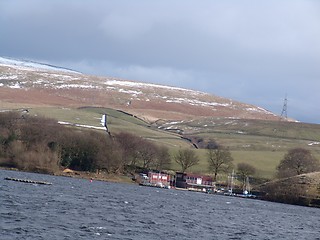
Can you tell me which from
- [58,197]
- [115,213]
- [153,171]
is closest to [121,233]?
[115,213]

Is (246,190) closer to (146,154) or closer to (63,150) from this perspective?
(146,154)

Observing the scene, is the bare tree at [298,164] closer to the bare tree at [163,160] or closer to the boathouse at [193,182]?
the boathouse at [193,182]

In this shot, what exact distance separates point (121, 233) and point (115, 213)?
1518cm

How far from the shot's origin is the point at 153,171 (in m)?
168

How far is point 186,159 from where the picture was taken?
6978 inches

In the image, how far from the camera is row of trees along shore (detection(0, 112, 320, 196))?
147m

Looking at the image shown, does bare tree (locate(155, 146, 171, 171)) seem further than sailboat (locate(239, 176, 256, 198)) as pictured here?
Yes

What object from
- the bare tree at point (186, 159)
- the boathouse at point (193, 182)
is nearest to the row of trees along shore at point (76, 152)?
the bare tree at point (186, 159)

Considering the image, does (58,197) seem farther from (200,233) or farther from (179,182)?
(179,182)

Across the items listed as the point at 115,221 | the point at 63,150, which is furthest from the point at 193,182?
the point at 115,221

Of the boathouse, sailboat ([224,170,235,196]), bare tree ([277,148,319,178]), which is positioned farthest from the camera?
bare tree ([277,148,319,178])

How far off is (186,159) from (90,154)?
2928 centimetres

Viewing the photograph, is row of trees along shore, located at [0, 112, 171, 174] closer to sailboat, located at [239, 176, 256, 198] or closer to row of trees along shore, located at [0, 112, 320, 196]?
row of trees along shore, located at [0, 112, 320, 196]

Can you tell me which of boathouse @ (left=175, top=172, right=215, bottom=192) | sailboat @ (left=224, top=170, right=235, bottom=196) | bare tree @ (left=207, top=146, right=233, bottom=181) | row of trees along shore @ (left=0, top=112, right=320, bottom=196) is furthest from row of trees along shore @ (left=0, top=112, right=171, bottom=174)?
sailboat @ (left=224, top=170, right=235, bottom=196)
